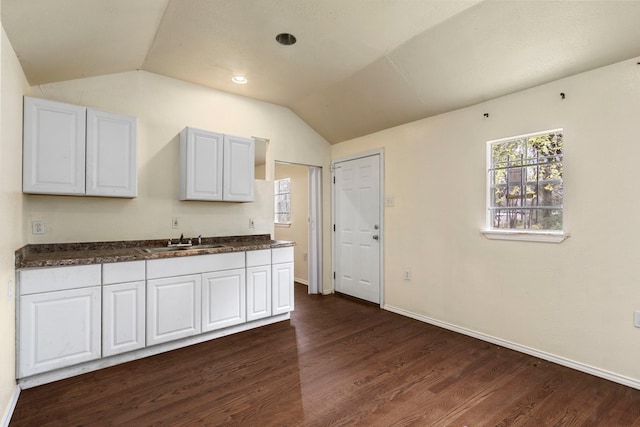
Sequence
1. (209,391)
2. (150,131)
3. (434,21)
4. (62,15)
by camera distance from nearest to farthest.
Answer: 1. (62,15)
2. (209,391)
3. (434,21)
4. (150,131)

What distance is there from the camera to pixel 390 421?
1.83m

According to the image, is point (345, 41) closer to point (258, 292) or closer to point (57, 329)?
point (258, 292)

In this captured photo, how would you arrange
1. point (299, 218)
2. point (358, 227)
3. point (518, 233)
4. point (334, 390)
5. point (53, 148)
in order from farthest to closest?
point (299, 218)
point (358, 227)
point (518, 233)
point (53, 148)
point (334, 390)

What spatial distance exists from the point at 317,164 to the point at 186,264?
243cm

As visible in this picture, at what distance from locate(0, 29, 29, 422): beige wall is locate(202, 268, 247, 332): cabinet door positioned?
1.28m

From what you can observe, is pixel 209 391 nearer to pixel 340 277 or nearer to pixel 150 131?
pixel 150 131

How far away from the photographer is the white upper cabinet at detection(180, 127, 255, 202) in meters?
3.10

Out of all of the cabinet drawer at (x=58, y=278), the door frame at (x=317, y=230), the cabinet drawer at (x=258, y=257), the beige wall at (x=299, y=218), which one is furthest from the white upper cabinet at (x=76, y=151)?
the beige wall at (x=299, y=218)

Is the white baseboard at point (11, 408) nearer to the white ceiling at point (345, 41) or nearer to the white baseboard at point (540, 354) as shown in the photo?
the white ceiling at point (345, 41)

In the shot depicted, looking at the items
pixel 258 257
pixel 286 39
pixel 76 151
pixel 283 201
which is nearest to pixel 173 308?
pixel 258 257

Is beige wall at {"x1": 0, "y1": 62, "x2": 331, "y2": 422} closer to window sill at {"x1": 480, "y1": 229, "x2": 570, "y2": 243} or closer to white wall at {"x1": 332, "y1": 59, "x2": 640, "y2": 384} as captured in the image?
white wall at {"x1": 332, "y1": 59, "x2": 640, "y2": 384}

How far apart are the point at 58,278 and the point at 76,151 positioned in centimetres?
100

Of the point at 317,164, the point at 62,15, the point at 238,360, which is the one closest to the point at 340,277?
the point at 317,164

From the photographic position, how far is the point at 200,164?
10.3ft
